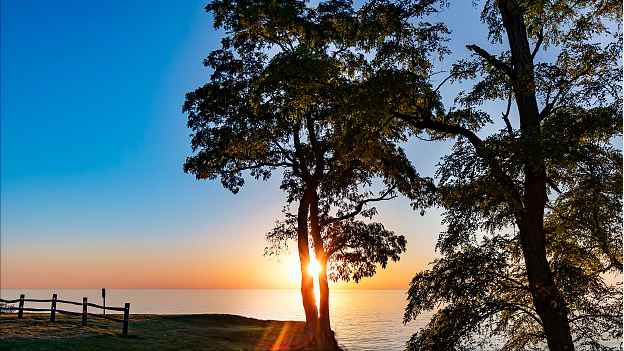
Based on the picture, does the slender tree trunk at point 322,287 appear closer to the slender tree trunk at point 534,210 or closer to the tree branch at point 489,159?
the tree branch at point 489,159

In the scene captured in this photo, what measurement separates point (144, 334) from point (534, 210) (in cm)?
1748

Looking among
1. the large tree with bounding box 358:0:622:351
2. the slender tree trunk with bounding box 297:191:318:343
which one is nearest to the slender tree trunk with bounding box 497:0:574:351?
the large tree with bounding box 358:0:622:351

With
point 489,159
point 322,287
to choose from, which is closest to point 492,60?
point 489,159

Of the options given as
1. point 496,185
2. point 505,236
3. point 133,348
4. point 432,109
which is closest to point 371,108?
point 432,109

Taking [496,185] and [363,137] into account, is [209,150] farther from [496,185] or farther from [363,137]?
[496,185]

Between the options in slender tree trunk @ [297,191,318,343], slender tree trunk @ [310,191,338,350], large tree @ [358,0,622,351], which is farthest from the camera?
slender tree trunk @ [297,191,318,343]

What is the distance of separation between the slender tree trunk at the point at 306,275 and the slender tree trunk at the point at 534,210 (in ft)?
37.5

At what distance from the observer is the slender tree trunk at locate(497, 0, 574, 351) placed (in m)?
13.2

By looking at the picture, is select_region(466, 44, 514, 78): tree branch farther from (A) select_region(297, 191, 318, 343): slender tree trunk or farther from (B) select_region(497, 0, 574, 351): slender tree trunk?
(A) select_region(297, 191, 318, 343): slender tree trunk

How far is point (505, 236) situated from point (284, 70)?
9.59m

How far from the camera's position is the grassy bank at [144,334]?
59.7 feet

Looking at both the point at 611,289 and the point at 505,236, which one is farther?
the point at 505,236

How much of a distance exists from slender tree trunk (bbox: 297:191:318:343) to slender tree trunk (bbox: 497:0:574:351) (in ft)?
37.5

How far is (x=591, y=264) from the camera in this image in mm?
14141
